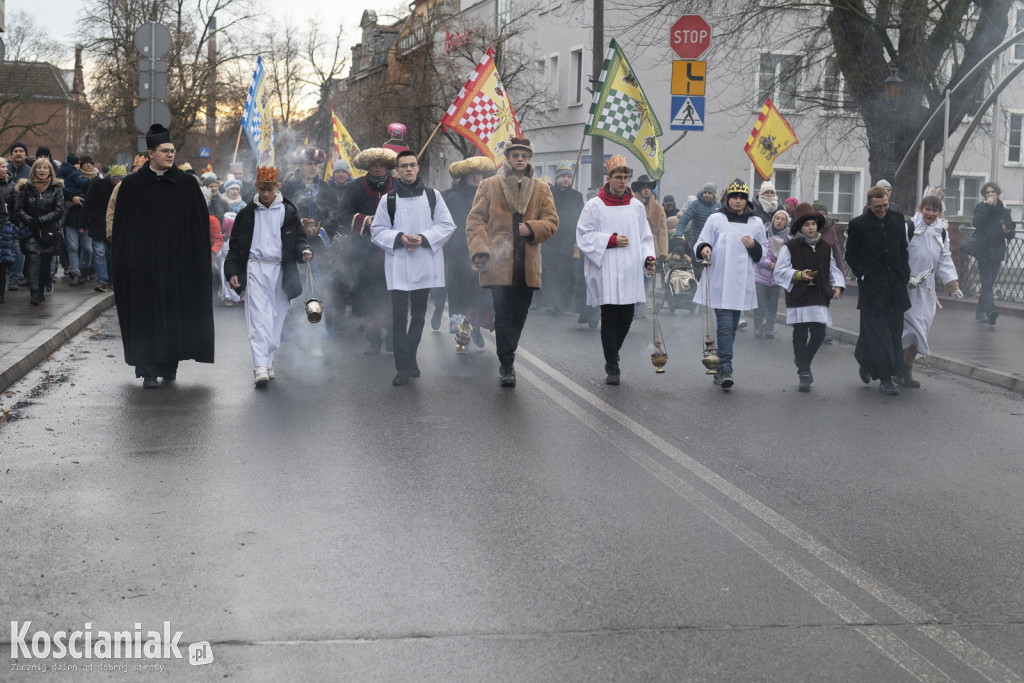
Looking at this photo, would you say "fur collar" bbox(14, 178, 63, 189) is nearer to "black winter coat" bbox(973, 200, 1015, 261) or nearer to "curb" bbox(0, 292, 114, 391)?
"curb" bbox(0, 292, 114, 391)

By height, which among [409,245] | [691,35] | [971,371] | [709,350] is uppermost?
[691,35]

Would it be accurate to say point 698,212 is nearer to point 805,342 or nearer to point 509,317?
point 805,342

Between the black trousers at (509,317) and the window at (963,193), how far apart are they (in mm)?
35682

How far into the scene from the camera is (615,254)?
35.8ft

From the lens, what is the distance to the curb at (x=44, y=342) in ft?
34.7

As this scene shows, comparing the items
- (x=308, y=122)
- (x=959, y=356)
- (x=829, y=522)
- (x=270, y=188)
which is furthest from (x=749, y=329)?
(x=308, y=122)

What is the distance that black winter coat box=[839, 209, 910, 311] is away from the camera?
11.2m

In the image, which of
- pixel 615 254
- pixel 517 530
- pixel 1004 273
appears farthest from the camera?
pixel 1004 273

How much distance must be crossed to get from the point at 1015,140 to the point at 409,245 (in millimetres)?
38317

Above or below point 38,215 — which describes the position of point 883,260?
below

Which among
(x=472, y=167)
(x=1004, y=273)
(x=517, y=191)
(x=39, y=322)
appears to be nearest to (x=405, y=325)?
(x=517, y=191)

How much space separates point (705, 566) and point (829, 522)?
112cm

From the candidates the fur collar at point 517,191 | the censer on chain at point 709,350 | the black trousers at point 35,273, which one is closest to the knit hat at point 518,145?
the fur collar at point 517,191

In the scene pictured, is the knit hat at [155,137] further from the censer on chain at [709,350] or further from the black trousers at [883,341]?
the black trousers at [883,341]
